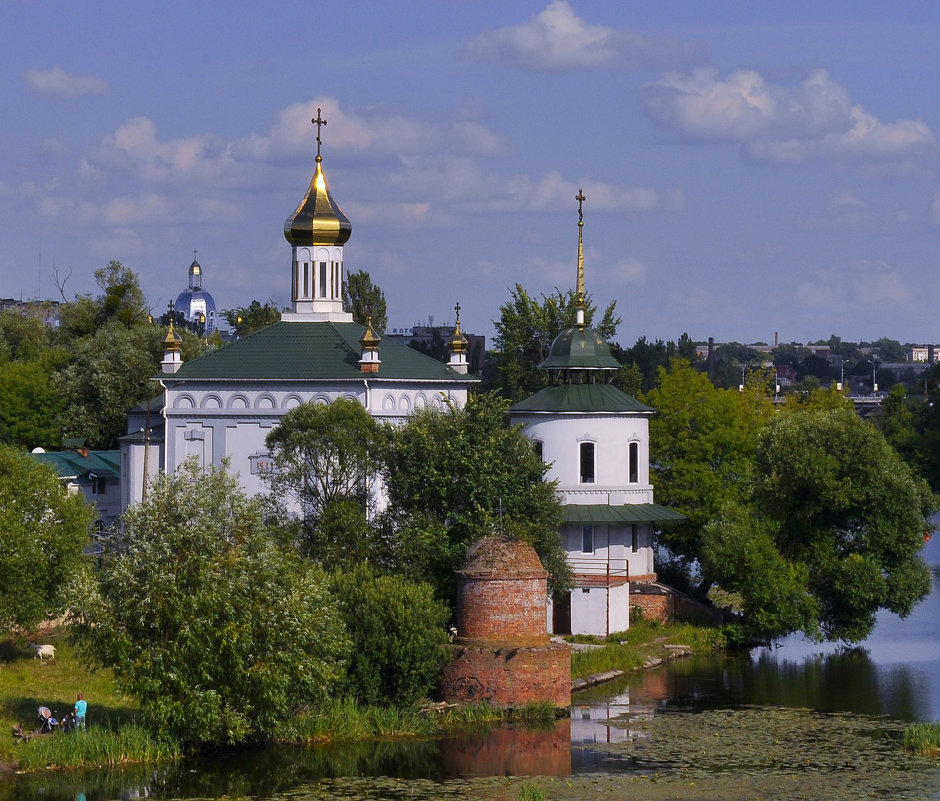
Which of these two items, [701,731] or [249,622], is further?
A: [701,731]

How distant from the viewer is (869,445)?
158 feet

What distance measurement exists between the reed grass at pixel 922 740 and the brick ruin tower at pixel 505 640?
7419 millimetres

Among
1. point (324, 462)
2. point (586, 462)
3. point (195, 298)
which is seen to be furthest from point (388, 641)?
point (195, 298)

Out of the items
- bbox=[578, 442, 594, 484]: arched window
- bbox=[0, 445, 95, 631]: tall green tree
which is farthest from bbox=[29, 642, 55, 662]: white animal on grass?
bbox=[578, 442, 594, 484]: arched window

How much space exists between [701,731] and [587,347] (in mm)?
19266

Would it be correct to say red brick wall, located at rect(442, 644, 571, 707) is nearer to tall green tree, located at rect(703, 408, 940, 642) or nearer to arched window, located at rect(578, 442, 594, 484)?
tall green tree, located at rect(703, 408, 940, 642)

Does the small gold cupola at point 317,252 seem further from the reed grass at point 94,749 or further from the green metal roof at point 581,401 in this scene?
the reed grass at point 94,749

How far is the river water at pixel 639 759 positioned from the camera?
30.5m

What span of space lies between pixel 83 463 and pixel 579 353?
18.2 m

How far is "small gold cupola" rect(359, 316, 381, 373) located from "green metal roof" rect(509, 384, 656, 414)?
4.30m

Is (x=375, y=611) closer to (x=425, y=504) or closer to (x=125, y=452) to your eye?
(x=425, y=504)

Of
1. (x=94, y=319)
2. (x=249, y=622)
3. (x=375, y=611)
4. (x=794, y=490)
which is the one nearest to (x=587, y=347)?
(x=794, y=490)

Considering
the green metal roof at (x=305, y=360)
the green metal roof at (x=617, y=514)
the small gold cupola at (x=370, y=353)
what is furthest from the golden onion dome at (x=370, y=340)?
the green metal roof at (x=617, y=514)

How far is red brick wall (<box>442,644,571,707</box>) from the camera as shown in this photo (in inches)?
1460
